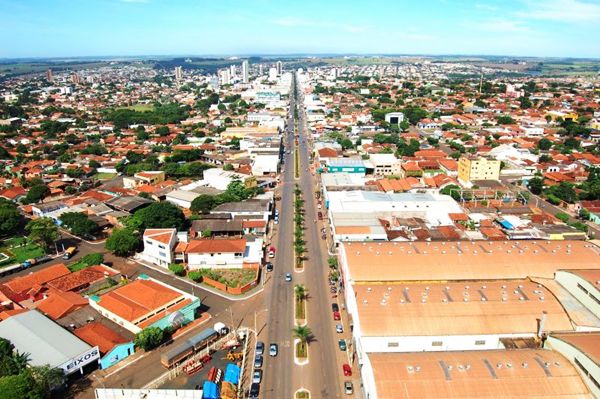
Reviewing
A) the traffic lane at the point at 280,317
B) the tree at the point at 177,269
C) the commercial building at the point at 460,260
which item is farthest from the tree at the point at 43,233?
the commercial building at the point at 460,260

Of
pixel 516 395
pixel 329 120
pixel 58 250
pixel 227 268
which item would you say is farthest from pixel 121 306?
pixel 329 120

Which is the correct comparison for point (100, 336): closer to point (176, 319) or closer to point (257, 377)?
point (176, 319)

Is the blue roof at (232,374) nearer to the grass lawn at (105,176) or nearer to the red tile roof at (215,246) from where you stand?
the red tile roof at (215,246)

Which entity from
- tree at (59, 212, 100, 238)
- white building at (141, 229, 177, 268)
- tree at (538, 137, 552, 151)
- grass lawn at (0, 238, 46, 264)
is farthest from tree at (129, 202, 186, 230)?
tree at (538, 137, 552, 151)

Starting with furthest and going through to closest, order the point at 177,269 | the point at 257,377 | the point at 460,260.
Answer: the point at 177,269 → the point at 460,260 → the point at 257,377

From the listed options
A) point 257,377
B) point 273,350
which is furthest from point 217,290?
point 257,377

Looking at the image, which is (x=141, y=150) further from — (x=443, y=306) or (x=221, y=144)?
(x=443, y=306)
